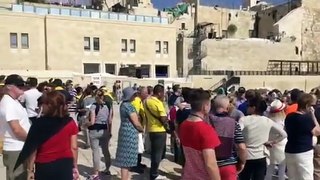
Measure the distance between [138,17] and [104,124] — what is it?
1385 inches

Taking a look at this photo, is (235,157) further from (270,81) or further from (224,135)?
(270,81)

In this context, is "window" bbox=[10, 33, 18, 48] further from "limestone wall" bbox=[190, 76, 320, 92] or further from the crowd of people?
the crowd of people

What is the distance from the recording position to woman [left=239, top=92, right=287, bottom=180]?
18.2 ft

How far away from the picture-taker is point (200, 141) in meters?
3.74

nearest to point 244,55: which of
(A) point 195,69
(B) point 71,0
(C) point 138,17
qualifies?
(A) point 195,69

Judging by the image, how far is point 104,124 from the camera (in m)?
7.72

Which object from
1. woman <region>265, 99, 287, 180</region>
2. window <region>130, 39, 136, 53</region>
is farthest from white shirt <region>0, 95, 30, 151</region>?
window <region>130, 39, 136, 53</region>

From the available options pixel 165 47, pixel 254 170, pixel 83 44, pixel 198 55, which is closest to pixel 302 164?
pixel 254 170

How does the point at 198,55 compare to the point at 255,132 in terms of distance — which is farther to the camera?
the point at 198,55

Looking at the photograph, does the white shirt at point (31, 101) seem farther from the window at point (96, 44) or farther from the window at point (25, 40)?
the window at point (96, 44)

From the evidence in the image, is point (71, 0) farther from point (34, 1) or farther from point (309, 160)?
point (309, 160)

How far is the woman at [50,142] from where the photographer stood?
4109 mm

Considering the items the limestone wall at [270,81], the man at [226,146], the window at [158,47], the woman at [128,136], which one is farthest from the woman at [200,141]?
the window at [158,47]

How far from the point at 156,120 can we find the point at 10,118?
286cm
